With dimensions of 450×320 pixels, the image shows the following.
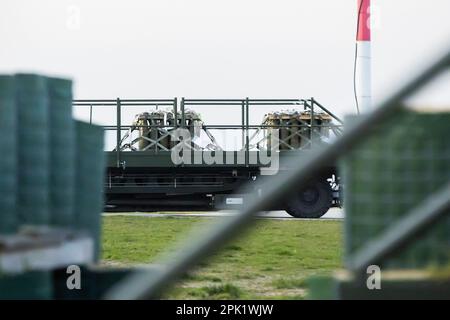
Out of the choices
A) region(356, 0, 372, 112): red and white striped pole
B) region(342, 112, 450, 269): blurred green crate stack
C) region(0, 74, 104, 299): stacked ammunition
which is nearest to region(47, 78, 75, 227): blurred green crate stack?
region(0, 74, 104, 299): stacked ammunition

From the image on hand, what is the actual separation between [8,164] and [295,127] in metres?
11.5

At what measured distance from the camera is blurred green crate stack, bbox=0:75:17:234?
2396 mm

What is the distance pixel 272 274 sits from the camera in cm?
665

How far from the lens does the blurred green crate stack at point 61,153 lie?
2.52 metres

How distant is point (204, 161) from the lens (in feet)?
45.1

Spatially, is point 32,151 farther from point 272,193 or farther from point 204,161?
point 204,161

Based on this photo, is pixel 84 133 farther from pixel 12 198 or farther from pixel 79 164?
pixel 12 198

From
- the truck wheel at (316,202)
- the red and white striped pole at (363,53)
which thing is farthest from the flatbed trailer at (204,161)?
the red and white striped pole at (363,53)

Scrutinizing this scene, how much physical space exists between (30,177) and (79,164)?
0.20 meters

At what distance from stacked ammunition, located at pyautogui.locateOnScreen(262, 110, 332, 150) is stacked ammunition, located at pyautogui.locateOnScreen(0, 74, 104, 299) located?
1116 cm

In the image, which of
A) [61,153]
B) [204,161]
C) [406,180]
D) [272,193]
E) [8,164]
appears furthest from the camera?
[204,161]

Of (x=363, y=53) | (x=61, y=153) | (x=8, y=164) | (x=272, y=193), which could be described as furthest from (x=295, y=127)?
(x=272, y=193)

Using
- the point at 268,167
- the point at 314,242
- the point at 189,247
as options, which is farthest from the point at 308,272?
the point at 268,167

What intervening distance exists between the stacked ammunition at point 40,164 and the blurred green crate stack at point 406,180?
90 centimetres
